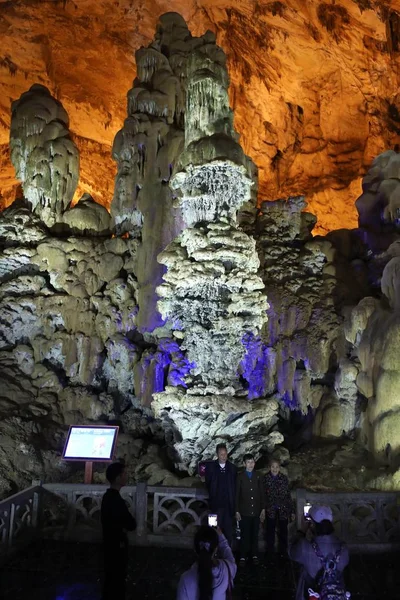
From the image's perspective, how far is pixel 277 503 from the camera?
5.77 meters

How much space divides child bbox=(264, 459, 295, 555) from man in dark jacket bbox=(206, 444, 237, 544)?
436 millimetres

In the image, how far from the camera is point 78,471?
34.4 ft

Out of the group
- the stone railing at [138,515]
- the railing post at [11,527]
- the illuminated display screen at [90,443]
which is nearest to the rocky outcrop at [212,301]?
the illuminated display screen at [90,443]

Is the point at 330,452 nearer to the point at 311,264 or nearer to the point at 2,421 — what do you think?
the point at 311,264

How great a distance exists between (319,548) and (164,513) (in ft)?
12.2

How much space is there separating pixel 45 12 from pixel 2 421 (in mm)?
13289

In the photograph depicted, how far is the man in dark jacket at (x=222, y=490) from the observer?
5.54 meters

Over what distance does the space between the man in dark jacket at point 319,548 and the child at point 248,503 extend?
93.2 inches

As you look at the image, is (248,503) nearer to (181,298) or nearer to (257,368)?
(181,298)

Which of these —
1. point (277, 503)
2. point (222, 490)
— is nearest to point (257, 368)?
point (277, 503)

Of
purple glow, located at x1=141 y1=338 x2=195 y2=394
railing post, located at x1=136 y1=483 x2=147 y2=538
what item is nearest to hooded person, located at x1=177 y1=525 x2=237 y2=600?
railing post, located at x1=136 y1=483 x2=147 y2=538

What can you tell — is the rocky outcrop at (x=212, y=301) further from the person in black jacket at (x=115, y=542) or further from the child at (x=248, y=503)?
the person in black jacket at (x=115, y=542)

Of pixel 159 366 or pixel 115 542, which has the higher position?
pixel 159 366

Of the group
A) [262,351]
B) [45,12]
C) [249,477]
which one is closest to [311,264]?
[262,351]
